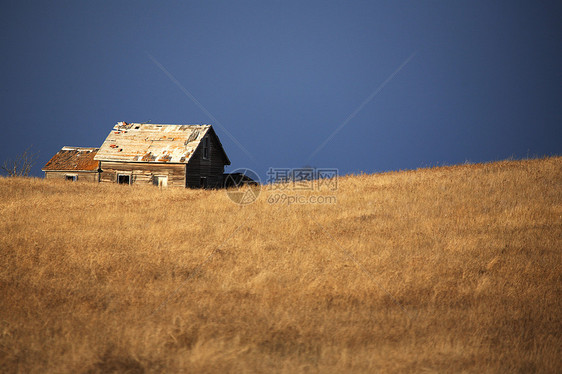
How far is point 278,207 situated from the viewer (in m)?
14.9

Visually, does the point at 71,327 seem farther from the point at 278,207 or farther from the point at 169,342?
the point at 278,207

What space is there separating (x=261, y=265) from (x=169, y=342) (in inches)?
146

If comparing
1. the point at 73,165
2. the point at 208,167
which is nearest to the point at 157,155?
the point at 208,167

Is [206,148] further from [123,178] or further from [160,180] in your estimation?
[123,178]

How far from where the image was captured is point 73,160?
117 feet

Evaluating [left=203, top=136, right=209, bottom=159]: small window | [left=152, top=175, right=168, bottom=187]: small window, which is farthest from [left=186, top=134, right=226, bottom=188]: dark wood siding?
[left=152, top=175, right=168, bottom=187]: small window

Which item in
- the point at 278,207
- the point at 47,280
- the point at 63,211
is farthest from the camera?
the point at 278,207

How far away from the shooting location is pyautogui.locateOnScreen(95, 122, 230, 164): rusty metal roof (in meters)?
27.9

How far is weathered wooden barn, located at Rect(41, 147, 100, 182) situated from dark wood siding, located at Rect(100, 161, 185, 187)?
18.2 feet

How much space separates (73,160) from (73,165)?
1.01 metres

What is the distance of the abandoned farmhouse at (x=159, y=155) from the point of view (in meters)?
27.7

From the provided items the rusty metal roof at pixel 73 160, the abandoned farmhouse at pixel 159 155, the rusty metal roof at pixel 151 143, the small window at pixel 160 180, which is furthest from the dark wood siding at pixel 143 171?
the rusty metal roof at pixel 73 160

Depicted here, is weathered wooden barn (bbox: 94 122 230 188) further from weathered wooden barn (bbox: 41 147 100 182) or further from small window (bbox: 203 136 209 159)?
weathered wooden barn (bbox: 41 147 100 182)

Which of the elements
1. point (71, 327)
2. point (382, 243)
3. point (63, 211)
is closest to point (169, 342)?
point (71, 327)
